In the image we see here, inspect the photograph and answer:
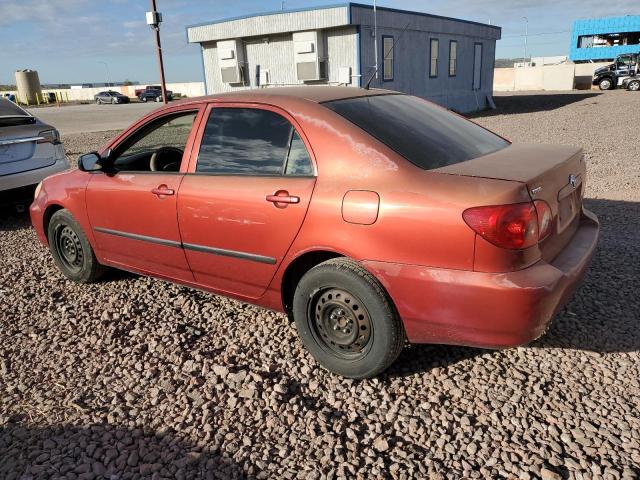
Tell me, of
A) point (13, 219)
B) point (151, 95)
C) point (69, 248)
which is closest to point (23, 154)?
point (13, 219)

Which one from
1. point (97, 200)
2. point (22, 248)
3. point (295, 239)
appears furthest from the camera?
point (22, 248)

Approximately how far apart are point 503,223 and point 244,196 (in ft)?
5.02

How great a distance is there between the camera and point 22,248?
5848 millimetres

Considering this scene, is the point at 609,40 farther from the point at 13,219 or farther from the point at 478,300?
the point at 478,300

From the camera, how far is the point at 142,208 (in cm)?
378

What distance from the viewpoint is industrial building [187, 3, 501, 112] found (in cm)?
1819

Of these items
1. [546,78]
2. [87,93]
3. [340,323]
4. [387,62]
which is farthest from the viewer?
[87,93]

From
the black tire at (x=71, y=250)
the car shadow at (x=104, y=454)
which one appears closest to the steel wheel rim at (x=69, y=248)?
the black tire at (x=71, y=250)

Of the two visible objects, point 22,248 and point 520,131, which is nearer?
point 22,248

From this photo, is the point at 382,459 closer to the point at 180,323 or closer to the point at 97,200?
the point at 180,323

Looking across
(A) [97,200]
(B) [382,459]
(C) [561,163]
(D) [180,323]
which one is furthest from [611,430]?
(A) [97,200]

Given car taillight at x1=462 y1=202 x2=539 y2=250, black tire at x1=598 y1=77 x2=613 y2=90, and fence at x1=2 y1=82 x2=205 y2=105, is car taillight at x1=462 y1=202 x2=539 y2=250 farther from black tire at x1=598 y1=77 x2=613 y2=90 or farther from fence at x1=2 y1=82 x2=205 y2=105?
fence at x1=2 y1=82 x2=205 y2=105

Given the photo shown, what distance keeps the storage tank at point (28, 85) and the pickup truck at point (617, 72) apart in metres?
48.6

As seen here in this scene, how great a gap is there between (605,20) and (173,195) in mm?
60951
